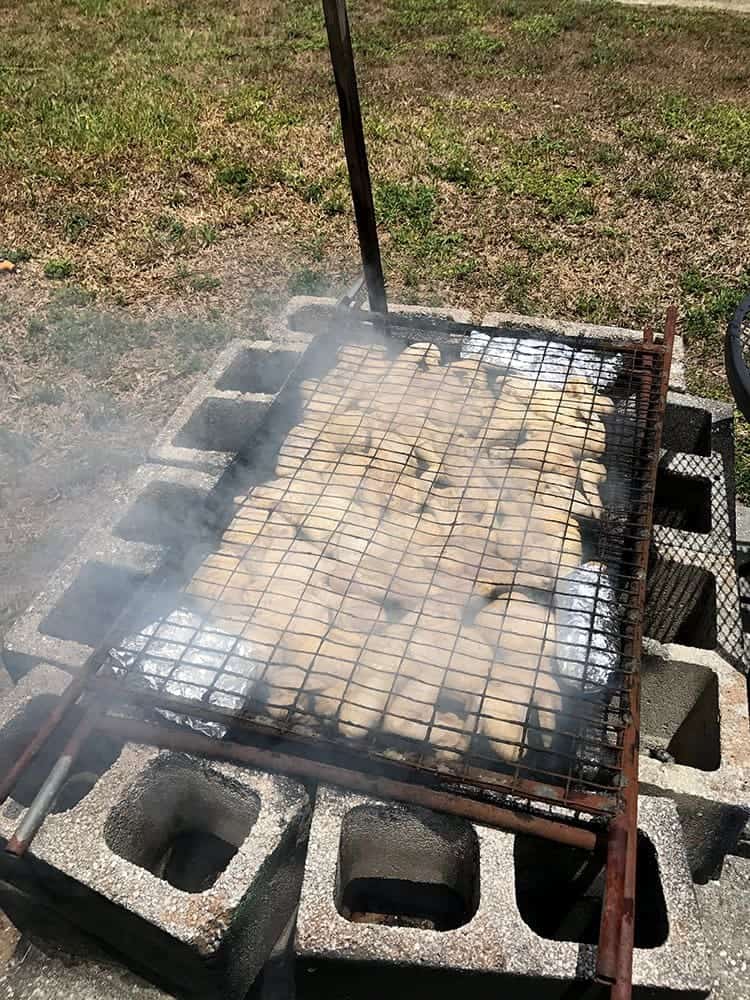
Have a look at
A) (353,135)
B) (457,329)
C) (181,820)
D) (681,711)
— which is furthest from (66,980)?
(353,135)

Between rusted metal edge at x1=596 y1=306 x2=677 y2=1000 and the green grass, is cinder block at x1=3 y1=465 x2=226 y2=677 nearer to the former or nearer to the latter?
rusted metal edge at x1=596 y1=306 x2=677 y2=1000

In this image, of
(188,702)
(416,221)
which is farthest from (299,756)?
(416,221)

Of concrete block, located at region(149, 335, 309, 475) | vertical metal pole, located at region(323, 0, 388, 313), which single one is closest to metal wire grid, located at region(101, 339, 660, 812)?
concrete block, located at region(149, 335, 309, 475)

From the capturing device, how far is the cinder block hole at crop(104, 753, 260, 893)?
113 inches

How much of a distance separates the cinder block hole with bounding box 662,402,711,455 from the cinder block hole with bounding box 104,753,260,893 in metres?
3.22

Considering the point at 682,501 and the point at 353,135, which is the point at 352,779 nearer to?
the point at 682,501

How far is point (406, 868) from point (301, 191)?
7.26m

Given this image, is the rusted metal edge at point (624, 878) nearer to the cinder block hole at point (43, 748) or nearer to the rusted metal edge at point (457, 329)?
the rusted metal edge at point (457, 329)

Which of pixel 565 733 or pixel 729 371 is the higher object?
pixel 729 371

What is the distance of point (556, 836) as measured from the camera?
259 centimetres

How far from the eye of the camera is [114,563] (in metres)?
3.54

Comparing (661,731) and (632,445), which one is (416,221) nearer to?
(632,445)

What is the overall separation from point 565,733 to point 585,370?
2.42 metres

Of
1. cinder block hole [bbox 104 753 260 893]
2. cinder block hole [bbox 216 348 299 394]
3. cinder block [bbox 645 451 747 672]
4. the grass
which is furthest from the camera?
the grass
